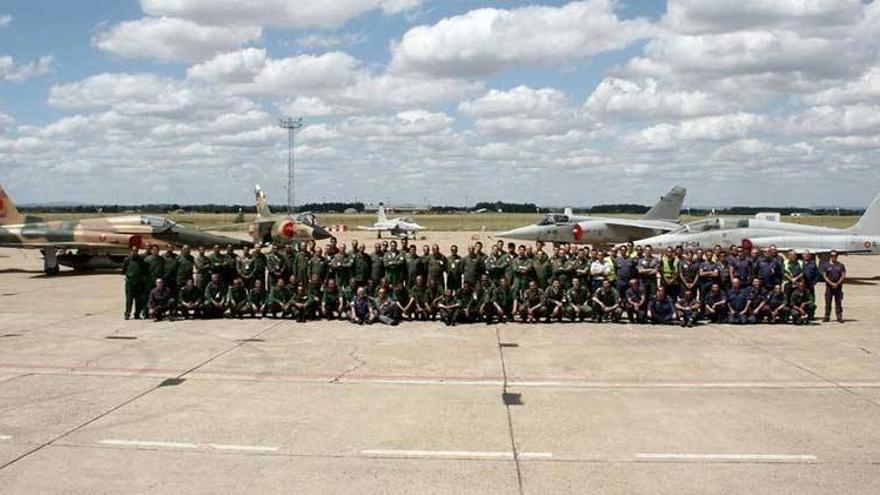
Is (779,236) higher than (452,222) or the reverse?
higher

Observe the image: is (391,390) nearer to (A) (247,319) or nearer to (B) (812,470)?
(B) (812,470)

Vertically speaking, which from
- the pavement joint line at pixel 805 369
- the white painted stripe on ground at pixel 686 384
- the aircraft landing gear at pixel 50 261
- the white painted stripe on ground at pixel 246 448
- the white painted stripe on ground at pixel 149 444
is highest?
the aircraft landing gear at pixel 50 261

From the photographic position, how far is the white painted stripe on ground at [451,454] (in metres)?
5.52

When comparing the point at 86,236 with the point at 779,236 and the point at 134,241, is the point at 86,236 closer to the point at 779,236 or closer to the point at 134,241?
the point at 134,241

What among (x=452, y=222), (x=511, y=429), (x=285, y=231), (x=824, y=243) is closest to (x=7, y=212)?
(x=285, y=231)

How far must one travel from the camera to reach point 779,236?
20.7m

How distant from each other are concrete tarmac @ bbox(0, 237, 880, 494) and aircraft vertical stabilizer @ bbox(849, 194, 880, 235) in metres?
10.1

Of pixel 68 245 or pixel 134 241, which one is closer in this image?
pixel 68 245

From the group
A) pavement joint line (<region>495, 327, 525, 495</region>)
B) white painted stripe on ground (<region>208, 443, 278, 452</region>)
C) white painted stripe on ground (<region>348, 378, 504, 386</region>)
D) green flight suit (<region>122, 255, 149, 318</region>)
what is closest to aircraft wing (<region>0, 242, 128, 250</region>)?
green flight suit (<region>122, 255, 149, 318</region>)

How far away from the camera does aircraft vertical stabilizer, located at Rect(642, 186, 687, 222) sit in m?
31.1

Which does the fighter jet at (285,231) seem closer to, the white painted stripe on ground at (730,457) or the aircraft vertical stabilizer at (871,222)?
the aircraft vertical stabilizer at (871,222)

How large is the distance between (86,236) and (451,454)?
19217 mm

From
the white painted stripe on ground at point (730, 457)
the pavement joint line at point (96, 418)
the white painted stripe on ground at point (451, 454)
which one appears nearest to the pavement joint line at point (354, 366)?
the pavement joint line at point (96, 418)

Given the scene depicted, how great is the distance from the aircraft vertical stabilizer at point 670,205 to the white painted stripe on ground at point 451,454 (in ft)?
90.1
